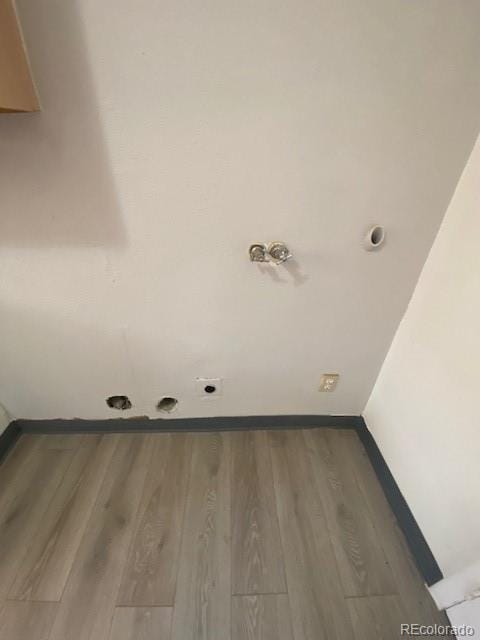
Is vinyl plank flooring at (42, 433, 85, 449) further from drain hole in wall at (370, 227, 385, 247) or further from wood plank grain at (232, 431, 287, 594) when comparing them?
drain hole in wall at (370, 227, 385, 247)

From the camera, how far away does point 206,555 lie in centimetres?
99

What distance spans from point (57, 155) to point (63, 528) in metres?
1.22

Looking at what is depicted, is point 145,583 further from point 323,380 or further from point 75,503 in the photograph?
point 323,380

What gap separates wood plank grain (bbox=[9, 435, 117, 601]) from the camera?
36.6 inches

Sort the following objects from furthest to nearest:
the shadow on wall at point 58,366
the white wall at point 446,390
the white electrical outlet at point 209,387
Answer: the white electrical outlet at point 209,387
the shadow on wall at point 58,366
the white wall at point 446,390

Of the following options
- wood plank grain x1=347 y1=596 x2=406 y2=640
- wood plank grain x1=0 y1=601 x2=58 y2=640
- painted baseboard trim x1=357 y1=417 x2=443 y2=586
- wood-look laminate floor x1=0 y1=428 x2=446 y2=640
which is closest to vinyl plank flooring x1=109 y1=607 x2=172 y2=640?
wood-look laminate floor x1=0 y1=428 x2=446 y2=640

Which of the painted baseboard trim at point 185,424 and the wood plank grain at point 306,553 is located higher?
the painted baseboard trim at point 185,424

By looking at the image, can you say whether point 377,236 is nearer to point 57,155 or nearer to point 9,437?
point 57,155

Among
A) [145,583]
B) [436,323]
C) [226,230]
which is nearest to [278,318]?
[226,230]

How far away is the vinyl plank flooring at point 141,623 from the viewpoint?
2.75 ft

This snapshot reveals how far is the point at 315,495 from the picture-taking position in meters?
1.17

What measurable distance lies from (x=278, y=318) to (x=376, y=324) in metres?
0.38

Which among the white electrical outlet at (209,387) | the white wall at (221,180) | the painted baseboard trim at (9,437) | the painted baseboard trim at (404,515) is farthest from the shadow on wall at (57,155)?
the painted baseboard trim at (404,515)
